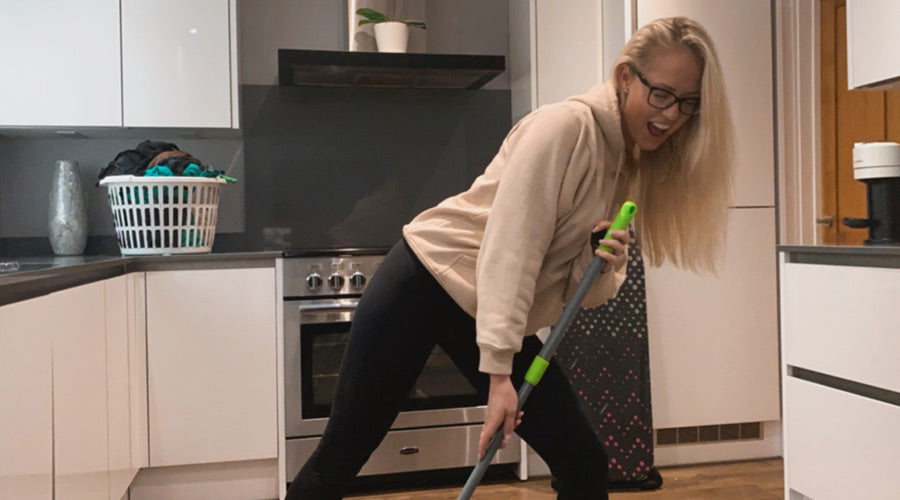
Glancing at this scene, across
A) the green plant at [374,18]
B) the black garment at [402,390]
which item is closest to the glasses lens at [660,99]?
the black garment at [402,390]

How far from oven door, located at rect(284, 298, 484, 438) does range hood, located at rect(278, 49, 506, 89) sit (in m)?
0.83

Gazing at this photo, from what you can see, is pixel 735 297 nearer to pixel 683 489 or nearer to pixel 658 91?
pixel 683 489

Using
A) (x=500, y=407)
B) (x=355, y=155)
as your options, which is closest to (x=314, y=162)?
(x=355, y=155)

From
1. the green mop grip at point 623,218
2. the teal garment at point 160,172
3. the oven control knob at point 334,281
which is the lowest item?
the oven control knob at point 334,281

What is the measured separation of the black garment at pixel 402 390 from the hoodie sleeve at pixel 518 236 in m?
0.21

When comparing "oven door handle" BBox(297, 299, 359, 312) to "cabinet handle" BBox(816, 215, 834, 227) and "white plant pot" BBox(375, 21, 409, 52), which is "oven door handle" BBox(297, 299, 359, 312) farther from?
"cabinet handle" BBox(816, 215, 834, 227)

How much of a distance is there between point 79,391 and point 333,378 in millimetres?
1052

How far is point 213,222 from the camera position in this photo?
2846 millimetres

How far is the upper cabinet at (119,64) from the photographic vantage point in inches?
107

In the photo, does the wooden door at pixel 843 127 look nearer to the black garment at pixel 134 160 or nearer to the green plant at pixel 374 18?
the green plant at pixel 374 18

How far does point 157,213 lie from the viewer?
2715 mm

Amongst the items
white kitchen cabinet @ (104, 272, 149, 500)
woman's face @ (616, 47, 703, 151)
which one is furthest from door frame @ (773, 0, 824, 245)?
white kitchen cabinet @ (104, 272, 149, 500)

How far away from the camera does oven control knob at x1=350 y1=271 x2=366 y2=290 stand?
9.09ft

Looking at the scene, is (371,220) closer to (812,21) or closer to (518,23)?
(518,23)
